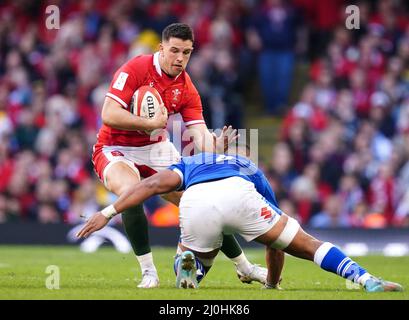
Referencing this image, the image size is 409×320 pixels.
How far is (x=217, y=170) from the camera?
911 centimetres

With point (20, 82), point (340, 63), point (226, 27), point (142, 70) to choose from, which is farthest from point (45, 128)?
point (142, 70)

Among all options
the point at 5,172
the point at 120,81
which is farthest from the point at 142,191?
the point at 5,172

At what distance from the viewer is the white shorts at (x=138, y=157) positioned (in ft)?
34.3

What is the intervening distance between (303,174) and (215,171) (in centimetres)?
953

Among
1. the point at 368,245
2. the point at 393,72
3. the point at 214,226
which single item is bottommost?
the point at 368,245

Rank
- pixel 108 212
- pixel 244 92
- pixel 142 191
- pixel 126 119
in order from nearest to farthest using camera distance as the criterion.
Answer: pixel 108 212 < pixel 142 191 < pixel 126 119 < pixel 244 92

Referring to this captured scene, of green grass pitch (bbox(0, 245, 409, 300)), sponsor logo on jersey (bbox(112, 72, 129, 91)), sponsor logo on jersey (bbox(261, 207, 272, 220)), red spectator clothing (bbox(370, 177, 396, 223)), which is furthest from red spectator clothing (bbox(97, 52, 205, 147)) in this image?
red spectator clothing (bbox(370, 177, 396, 223))

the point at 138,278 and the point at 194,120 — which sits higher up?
the point at 194,120

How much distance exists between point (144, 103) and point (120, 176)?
2.64ft

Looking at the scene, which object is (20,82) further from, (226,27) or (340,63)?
(340,63)

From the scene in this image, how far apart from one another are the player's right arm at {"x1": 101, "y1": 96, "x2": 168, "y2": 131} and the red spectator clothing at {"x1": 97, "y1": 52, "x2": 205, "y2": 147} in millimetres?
92

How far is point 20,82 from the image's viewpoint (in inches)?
801

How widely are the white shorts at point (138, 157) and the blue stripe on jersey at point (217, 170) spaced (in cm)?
131

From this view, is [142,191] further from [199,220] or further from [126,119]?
[126,119]
